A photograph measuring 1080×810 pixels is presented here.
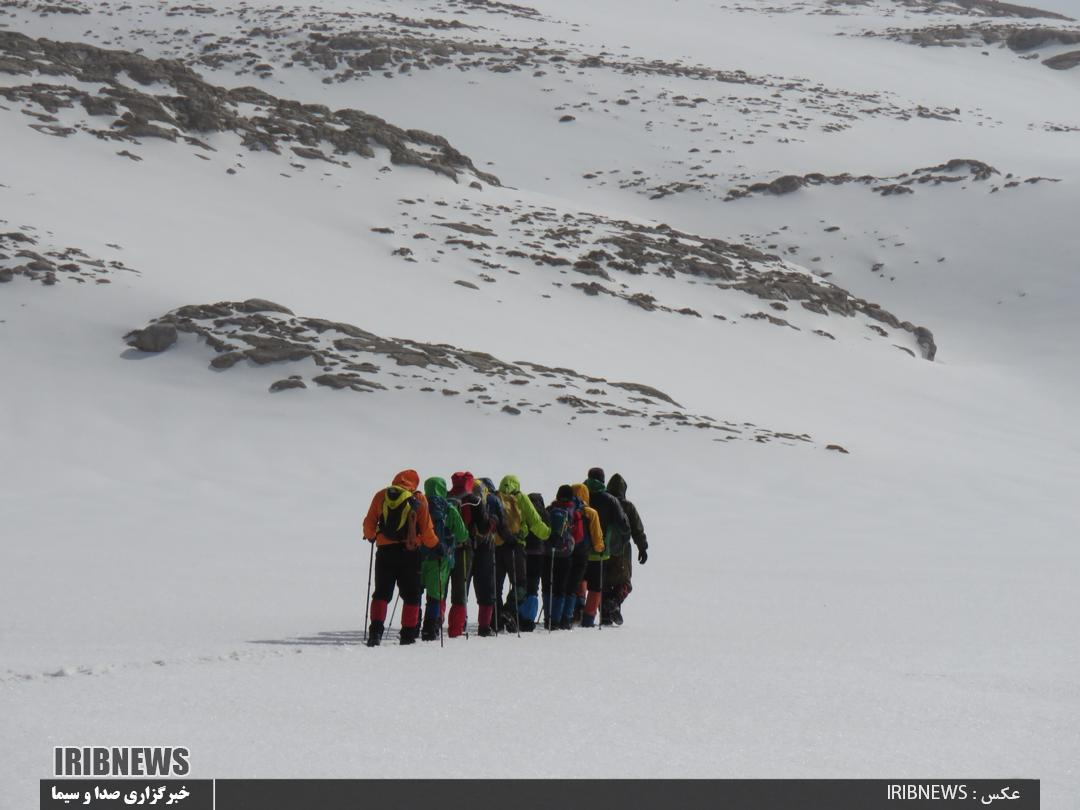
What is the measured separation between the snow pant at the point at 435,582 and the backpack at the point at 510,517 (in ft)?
2.83

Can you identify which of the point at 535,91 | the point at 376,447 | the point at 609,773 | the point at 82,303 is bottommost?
the point at 609,773

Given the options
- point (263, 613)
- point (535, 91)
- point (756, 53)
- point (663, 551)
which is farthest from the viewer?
point (756, 53)

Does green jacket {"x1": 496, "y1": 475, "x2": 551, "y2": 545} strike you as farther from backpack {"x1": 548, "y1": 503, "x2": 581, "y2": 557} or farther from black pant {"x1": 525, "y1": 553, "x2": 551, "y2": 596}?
black pant {"x1": 525, "y1": 553, "x2": 551, "y2": 596}

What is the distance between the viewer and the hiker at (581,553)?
11.9 m

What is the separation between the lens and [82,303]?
103 feet

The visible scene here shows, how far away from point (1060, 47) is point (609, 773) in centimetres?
11622

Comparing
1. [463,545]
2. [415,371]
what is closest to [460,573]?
[463,545]

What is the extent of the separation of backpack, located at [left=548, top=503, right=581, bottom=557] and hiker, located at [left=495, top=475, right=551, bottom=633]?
28cm

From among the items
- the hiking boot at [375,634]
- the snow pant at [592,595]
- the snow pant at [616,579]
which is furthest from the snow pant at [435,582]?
the snow pant at [616,579]

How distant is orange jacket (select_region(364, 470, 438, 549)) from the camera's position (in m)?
10.1

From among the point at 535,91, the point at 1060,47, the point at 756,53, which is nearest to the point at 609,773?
the point at 535,91

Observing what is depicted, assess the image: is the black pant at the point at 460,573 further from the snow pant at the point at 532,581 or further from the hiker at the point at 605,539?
the hiker at the point at 605,539
